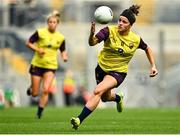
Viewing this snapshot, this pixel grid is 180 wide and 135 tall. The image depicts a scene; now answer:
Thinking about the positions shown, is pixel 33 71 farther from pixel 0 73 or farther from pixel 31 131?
pixel 0 73

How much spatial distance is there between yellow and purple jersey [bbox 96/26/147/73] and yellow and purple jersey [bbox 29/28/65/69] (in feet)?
17.6

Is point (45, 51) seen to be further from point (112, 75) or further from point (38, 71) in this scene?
point (112, 75)

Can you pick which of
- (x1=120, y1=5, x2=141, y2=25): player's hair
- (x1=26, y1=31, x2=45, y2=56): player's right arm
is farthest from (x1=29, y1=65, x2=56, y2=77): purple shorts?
(x1=120, y1=5, x2=141, y2=25): player's hair

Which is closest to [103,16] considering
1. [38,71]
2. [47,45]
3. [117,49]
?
[117,49]

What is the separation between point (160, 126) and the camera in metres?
17.9

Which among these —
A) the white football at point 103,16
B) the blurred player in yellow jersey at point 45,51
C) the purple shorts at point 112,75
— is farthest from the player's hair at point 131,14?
the blurred player in yellow jersey at point 45,51

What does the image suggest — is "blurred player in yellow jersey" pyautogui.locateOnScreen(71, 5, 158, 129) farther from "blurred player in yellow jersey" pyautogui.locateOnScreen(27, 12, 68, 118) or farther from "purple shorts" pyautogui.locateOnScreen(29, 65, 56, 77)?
"purple shorts" pyautogui.locateOnScreen(29, 65, 56, 77)

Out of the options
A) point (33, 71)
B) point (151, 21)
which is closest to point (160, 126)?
point (33, 71)

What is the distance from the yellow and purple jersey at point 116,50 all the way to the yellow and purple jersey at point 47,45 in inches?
211

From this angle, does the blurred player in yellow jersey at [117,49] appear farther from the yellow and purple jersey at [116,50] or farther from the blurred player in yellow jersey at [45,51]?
the blurred player in yellow jersey at [45,51]

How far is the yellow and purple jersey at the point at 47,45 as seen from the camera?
22469 millimetres

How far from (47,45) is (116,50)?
19.0 ft

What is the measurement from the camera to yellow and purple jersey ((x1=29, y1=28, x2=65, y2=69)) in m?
22.5

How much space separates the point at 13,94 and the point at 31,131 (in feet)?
67.5
